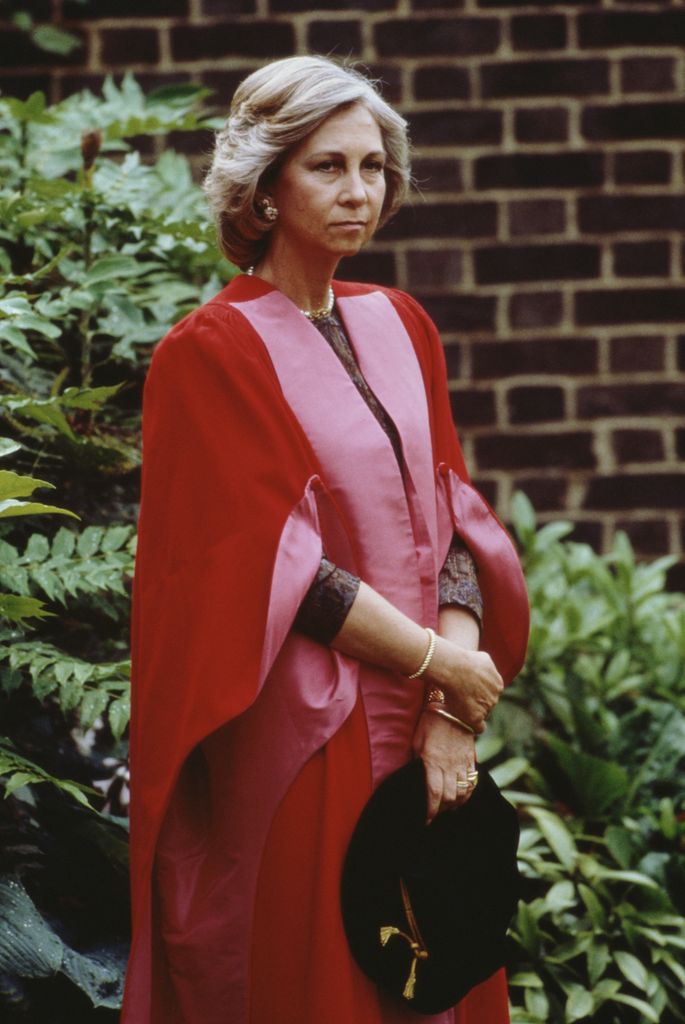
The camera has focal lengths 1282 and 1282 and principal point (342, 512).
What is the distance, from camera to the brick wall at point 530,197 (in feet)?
11.9

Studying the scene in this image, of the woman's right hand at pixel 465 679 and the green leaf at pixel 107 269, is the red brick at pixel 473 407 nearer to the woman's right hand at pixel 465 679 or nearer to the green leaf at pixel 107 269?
the green leaf at pixel 107 269

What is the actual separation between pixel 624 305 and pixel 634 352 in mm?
138

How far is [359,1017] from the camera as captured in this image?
5.82ft

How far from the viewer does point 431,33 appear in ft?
11.9

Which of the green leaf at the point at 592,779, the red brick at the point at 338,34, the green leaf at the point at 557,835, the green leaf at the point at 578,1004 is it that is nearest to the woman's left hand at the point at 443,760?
the green leaf at the point at 578,1004

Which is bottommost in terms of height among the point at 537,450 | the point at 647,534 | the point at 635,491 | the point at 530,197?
the point at 647,534

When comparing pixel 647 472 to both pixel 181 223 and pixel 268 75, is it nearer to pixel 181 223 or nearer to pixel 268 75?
pixel 181 223

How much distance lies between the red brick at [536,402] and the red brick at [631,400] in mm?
61

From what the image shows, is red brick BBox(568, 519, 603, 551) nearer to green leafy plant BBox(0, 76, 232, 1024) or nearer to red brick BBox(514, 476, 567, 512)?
red brick BBox(514, 476, 567, 512)

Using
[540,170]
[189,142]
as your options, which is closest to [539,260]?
[540,170]

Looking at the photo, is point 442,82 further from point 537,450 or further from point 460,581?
point 460,581

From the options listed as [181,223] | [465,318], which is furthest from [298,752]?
[465,318]

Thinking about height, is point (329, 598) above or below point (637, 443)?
above

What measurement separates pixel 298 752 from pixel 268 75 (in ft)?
3.10
